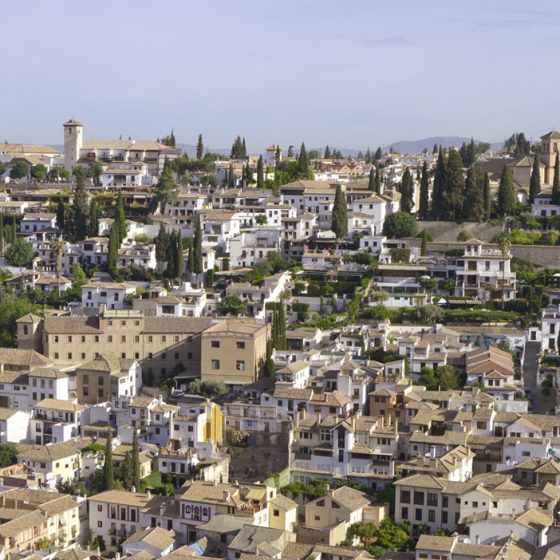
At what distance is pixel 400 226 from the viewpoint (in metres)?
43.8

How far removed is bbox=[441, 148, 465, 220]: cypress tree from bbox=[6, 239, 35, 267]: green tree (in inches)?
634

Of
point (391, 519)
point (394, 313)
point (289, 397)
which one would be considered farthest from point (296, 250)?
point (391, 519)

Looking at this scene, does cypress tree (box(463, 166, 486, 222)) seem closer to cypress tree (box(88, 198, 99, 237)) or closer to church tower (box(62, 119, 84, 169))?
cypress tree (box(88, 198, 99, 237))

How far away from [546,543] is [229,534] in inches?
264

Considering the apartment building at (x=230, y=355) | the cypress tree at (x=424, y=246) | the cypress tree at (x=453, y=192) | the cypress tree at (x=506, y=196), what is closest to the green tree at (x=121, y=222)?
the cypress tree at (x=424, y=246)

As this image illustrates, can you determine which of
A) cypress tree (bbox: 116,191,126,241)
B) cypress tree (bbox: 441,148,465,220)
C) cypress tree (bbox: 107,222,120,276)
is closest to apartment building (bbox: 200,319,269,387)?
cypress tree (bbox: 107,222,120,276)

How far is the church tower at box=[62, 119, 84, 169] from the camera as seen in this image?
6072 centimetres

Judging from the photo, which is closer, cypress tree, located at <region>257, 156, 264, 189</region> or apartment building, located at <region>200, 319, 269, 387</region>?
apartment building, located at <region>200, 319, 269, 387</region>

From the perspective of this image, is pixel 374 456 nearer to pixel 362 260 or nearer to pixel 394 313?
pixel 394 313

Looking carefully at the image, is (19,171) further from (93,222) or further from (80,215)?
(93,222)

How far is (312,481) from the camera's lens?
28078 millimetres

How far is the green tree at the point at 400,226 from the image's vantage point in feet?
143

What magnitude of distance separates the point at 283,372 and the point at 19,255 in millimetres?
16863

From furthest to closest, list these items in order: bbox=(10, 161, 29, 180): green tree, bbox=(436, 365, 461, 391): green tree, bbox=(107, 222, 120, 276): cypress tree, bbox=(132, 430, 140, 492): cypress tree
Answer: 1. bbox=(10, 161, 29, 180): green tree
2. bbox=(107, 222, 120, 276): cypress tree
3. bbox=(436, 365, 461, 391): green tree
4. bbox=(132, 430, 140, 492): cypress tree
